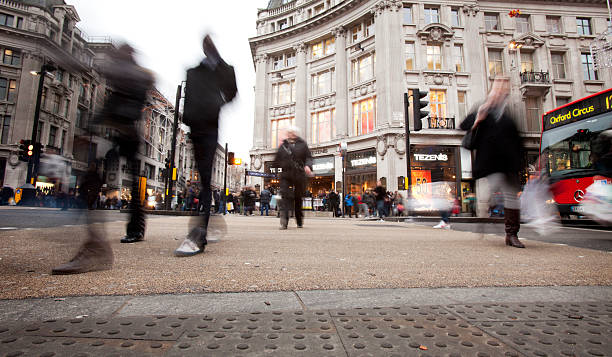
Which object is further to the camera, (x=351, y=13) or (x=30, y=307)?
(x=351, y=13)

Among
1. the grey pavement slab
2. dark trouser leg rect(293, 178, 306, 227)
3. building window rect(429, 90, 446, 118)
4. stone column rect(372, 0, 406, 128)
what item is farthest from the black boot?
building window rect(429, 90, 446, 118)

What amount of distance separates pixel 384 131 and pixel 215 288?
2151 centimetres

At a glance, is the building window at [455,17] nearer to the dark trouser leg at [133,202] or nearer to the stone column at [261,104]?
the stone column at [261,104]

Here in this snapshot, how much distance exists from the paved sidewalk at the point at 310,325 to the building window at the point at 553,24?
31.8m

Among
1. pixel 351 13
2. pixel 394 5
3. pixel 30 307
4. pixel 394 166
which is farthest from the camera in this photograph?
pixel 351 13

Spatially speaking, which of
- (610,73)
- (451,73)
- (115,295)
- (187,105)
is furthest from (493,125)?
(610,73)

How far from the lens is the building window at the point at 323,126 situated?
26.3 metres

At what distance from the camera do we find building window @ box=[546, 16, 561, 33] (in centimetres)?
2431

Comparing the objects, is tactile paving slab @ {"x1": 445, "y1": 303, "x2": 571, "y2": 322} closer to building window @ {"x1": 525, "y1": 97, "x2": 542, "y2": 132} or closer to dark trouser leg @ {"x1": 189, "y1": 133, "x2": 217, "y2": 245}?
dark trouser leg @ {"x1": 189, "y1": 133, "x2": 217, "y2": 245}

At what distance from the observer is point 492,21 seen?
24.2 metres

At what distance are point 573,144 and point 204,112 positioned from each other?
34.3 ft

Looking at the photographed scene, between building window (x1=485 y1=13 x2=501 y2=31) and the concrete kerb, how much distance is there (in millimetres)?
28750

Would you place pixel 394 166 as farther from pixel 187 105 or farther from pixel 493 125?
pixel 187 105

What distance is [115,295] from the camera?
4.82ft
